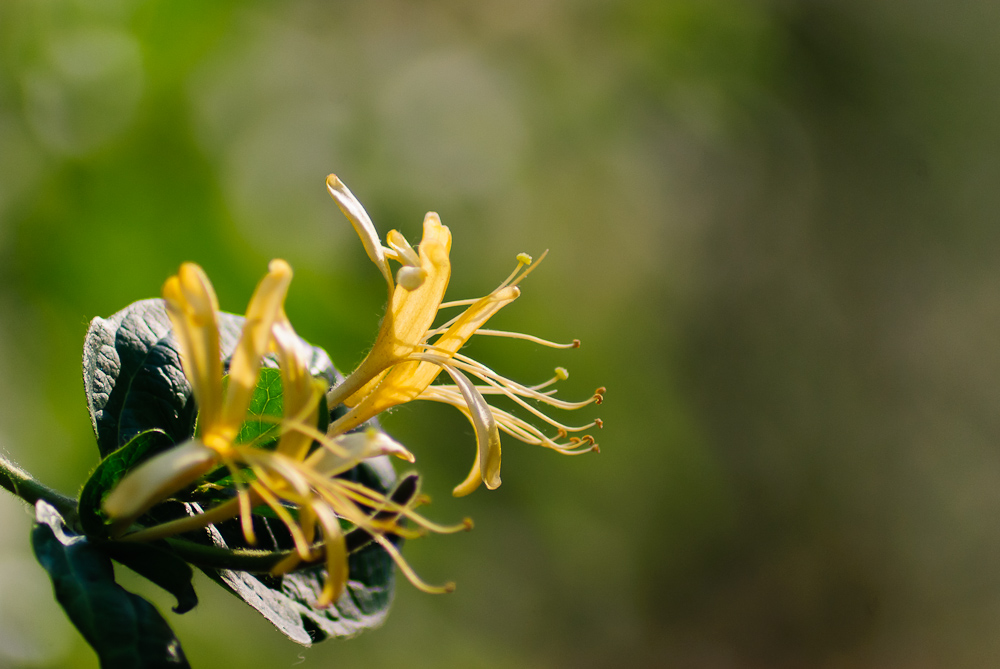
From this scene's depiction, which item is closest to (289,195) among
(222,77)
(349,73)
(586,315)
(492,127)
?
(222,77)

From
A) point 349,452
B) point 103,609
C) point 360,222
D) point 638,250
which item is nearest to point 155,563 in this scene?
point 103,609

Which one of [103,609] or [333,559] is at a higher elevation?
[333,559]

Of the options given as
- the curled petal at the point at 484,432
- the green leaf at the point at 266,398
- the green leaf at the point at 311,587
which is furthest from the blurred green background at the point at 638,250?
the curled petal at the point at 484,432

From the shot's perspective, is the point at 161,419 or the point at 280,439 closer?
the point at 280,439

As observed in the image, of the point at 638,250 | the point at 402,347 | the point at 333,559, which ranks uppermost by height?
the point at 638,250

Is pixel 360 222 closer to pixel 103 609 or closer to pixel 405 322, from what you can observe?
pixel 405 322

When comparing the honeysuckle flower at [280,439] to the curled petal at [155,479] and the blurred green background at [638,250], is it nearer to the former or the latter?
the curled petal at [155,479]
